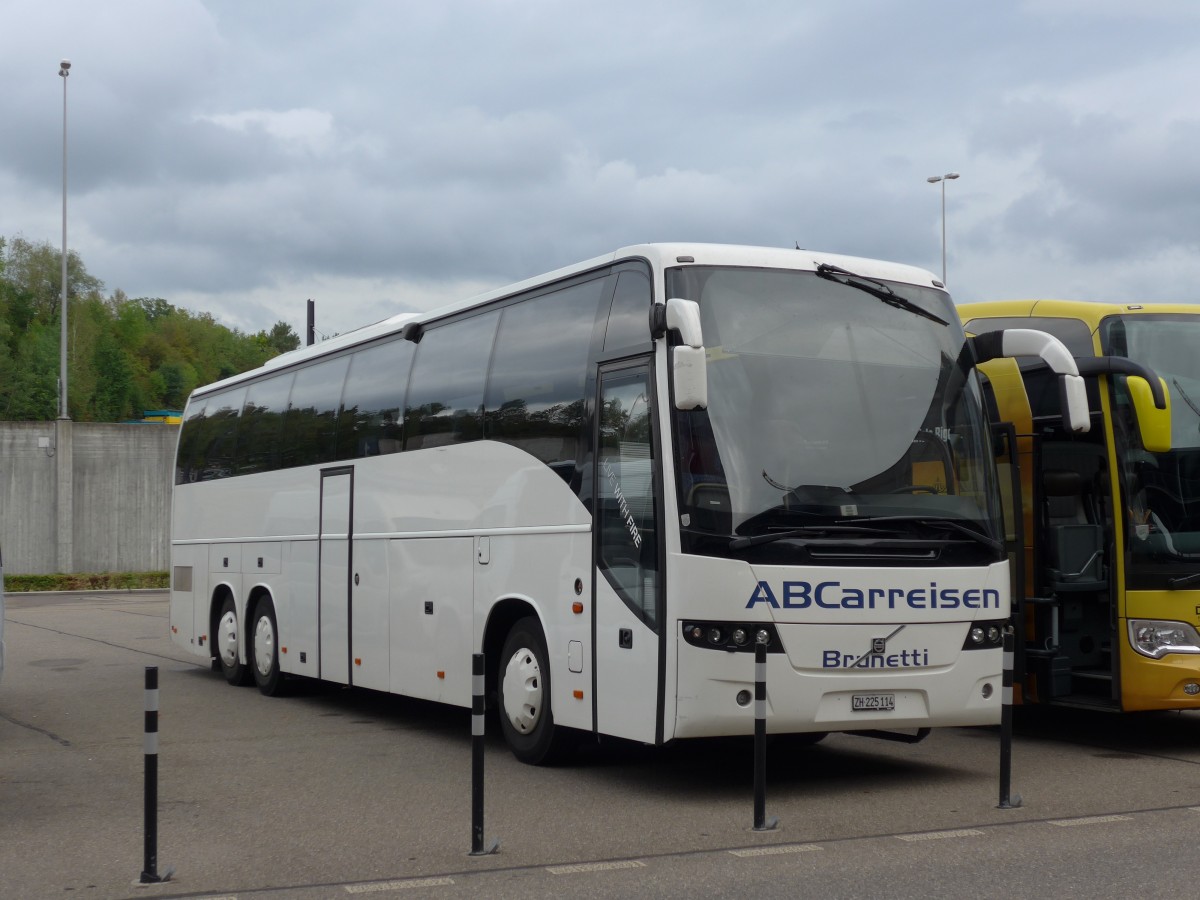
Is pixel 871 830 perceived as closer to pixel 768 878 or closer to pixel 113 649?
pixel 768 878

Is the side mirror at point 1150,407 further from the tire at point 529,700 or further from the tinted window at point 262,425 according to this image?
the tinted window at point 262,425

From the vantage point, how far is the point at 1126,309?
1159 centimetres

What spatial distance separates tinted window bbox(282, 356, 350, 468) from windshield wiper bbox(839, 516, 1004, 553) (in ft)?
22.8

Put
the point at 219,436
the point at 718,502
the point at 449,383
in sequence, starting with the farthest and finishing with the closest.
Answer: the point at 219,436
the point at 449,383
the point at 718,502

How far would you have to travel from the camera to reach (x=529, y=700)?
10.6 meters

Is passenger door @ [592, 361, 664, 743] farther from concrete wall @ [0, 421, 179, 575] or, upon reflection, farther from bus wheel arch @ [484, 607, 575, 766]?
concrete wall @ [0, 421, 179, 575]

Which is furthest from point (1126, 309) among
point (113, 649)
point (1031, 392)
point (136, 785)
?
point (113, 649)

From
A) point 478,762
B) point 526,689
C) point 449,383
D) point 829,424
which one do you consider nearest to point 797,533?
point 829,424

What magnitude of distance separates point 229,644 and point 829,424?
1033cm

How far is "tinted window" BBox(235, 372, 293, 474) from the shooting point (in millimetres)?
16391

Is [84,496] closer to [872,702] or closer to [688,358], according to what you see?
[872,702]

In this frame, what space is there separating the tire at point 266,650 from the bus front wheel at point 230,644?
1.09 ft

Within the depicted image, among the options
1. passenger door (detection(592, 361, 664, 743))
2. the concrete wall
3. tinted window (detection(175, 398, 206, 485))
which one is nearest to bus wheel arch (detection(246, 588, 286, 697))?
tinted window (detection(175, 398, 206, 485))

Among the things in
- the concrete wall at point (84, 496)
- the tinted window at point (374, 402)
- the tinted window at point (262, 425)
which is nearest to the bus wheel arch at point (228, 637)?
the tinted window at point (262, 425)
